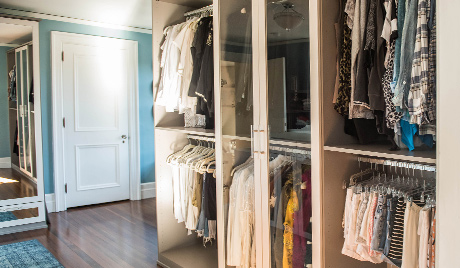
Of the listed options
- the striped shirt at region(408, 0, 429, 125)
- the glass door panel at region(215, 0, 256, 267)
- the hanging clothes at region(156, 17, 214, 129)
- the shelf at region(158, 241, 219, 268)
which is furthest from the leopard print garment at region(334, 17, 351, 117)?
the shelf at region(158, 241, 219, 268)

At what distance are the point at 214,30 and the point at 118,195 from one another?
346 cm

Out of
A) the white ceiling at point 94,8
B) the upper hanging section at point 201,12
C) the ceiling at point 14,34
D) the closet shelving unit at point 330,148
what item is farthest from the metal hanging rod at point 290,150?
the ceiling at point 14,34

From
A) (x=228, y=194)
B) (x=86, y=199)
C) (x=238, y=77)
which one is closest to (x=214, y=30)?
(x=238, y=77)

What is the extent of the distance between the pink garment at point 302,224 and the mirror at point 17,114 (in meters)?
3.30

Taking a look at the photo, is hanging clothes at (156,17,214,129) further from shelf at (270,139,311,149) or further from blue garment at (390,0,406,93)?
blue garment at (390,0,406,93)

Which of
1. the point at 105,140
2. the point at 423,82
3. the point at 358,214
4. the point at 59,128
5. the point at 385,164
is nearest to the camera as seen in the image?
the point at 423,82

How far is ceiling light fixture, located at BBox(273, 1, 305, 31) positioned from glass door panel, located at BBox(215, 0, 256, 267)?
0.20m

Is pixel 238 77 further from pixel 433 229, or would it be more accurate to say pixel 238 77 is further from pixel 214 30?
pixel 433 229

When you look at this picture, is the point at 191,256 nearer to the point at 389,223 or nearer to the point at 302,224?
the point at 302,224

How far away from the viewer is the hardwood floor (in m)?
3.35

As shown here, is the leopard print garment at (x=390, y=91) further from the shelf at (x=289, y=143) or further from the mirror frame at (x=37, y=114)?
the mirror frame at (x=37, y=114)

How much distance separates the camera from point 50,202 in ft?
15.8

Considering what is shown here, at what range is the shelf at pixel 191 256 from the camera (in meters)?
2.97

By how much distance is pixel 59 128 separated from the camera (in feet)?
15.9
